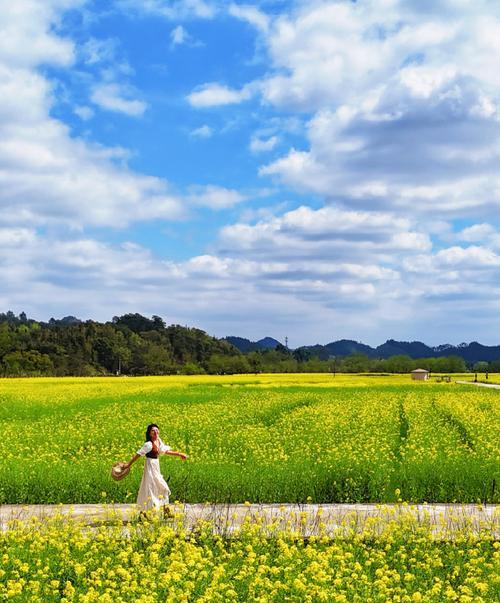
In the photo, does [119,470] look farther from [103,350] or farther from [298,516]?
[103,350]

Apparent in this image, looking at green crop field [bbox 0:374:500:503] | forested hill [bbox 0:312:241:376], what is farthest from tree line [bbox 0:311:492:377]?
green crop field [bbox 0:374:500:503]

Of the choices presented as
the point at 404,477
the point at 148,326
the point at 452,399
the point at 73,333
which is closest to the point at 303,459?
the point at 404,477

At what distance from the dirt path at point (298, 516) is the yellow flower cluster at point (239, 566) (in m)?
0.29

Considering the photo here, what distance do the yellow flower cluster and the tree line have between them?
90708 millimetres

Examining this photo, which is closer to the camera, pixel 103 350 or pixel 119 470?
pixel 119 470

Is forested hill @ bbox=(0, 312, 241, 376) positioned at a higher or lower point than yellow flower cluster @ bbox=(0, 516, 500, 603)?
higher

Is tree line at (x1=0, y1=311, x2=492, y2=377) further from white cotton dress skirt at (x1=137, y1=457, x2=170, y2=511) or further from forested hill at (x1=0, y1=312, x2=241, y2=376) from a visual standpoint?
white cotton dress skirt at (x1=137, y1=457, x2=170, y2=511)

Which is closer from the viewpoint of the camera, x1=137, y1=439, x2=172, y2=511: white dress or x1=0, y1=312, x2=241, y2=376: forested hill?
x1=137, y1=439, x2=172, y2=511: white dress

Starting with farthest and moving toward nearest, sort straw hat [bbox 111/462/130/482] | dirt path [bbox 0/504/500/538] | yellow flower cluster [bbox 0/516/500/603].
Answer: straw hat [bbox 111/462/130/482], dirt path [bbox 0/504/500/538], yellow flower cluster [bbox 0/516/500/603]

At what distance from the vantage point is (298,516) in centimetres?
1300

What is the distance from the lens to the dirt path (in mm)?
11383

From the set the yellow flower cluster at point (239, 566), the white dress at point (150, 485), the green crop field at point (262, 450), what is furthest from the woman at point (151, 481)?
the green crop field at point (262, 450)

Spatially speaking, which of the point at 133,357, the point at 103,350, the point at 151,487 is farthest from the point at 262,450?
the point at 133,357

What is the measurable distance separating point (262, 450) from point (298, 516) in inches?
297
